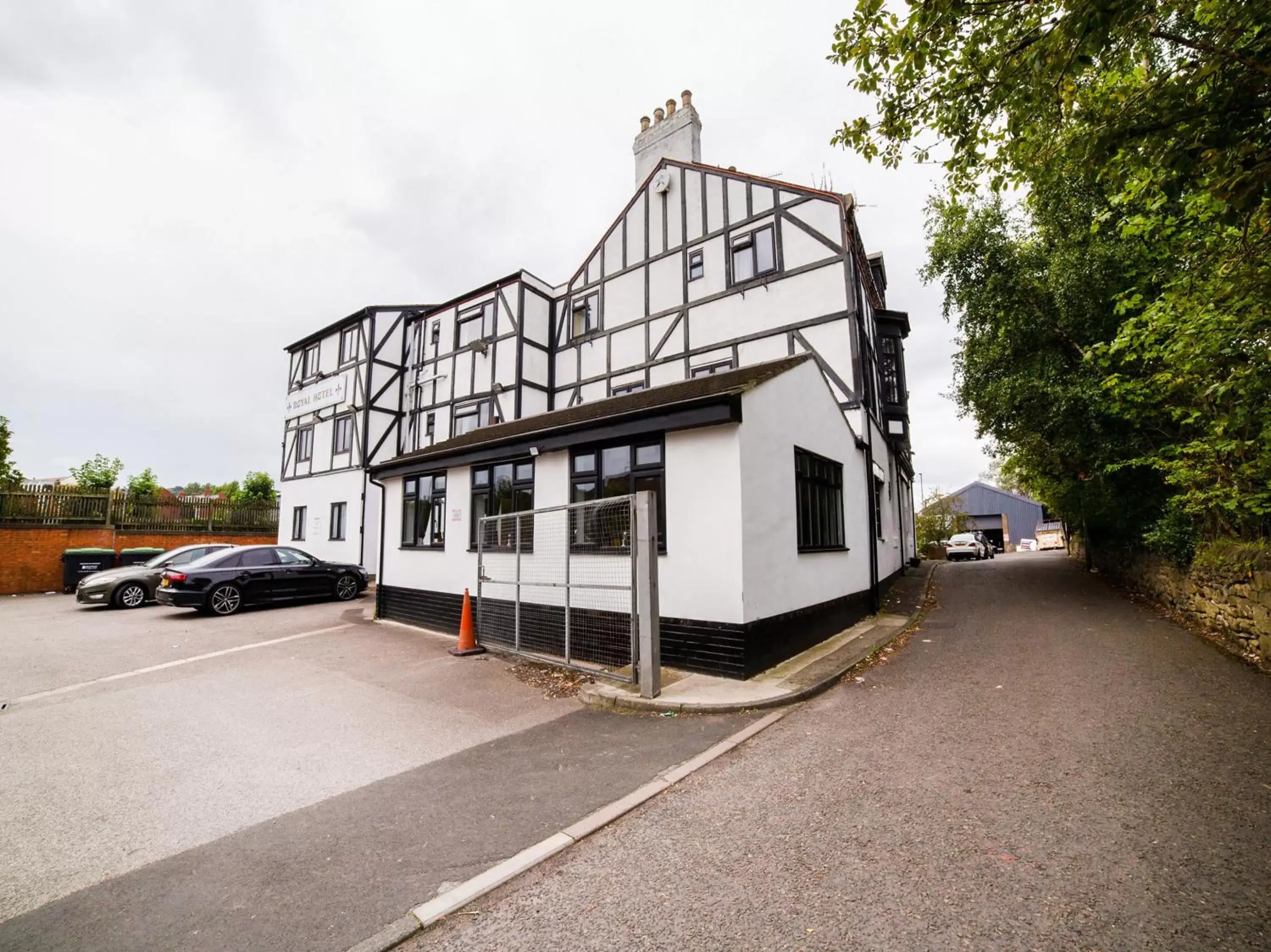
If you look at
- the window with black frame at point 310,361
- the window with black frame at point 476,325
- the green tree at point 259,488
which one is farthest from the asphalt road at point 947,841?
the green tree at point 259,488

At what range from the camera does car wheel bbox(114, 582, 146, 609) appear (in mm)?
13977

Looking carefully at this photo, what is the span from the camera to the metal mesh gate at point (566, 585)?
22.2ft

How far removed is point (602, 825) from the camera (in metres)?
3.49

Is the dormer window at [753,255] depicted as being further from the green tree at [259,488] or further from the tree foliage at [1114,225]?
the green tree at [259,488]

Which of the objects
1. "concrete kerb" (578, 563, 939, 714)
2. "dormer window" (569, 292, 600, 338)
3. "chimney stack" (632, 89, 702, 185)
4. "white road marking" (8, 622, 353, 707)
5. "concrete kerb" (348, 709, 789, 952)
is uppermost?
"chimney stack" (632, 89, 702, 185)

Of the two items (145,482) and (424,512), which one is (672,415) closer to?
(424,512)

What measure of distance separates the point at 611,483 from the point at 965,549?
92.4ft

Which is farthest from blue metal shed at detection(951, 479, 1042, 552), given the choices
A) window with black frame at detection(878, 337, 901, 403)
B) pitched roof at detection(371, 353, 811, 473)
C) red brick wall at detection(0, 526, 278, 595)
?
red brick wall at detection(0, 526, 278, 595)

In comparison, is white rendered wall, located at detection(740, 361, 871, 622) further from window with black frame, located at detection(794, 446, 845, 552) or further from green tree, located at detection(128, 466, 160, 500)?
green tree, located at detection(128, 466, 160, 500)

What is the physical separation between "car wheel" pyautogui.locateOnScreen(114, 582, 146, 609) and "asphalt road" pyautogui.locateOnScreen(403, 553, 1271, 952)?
16.5m

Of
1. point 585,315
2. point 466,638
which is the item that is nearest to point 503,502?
point 466,638

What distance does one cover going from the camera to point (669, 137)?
1767 cm

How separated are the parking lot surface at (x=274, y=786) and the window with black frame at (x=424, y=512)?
3.14 metres

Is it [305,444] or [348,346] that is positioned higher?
[348,346]
